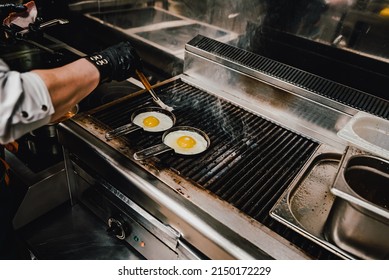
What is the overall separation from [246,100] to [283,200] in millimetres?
966

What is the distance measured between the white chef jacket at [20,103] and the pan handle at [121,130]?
0.39 metres

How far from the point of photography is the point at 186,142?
1603 mm

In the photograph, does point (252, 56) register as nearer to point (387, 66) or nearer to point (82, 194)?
point (387, 66)

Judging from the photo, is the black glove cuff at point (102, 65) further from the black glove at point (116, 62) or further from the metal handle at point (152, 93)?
the metal handle at point (152, 93)

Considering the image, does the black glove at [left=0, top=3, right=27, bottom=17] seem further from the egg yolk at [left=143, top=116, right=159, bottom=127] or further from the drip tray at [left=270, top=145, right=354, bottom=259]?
the drip tray at [left=270, top=145, right=354, bottom=259]

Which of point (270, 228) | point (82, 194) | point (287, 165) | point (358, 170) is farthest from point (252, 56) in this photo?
point (82, 194)

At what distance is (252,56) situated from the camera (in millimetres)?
2098

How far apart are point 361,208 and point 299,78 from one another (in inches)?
42.4

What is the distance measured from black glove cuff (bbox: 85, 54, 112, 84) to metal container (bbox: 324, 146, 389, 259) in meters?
1.24

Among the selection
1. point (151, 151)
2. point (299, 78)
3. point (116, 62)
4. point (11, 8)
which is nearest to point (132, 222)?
point (151, 151)

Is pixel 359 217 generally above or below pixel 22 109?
below

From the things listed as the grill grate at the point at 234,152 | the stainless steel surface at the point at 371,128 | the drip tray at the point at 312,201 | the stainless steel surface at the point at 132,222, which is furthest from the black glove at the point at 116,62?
the stainless steel surface at the point at 371,128

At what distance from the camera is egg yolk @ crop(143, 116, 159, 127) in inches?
67.6

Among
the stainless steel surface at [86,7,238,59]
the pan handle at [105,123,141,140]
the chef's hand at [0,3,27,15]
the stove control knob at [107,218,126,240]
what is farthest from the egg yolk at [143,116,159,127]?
the chef's hand at [0,3,27,15]
